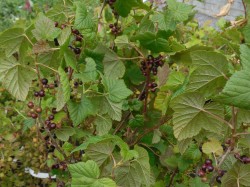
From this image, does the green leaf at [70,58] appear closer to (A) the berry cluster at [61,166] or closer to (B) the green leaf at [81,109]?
(B) the green leaf at [81,109]

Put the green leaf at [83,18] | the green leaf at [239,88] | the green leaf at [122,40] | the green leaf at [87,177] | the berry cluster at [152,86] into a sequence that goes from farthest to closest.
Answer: the berry cluster at [152,86] → the green leaf at [122,40] → the green leaf at [83,18] → the green leaf at [87,177] → the green leaf at [239,88]

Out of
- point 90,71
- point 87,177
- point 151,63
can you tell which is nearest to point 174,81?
point 151,63

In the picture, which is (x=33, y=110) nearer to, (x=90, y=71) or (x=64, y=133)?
(x=64, y=133)

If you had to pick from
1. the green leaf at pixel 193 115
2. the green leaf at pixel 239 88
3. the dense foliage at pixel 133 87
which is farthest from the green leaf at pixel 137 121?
the green leaf at pixel 239 88

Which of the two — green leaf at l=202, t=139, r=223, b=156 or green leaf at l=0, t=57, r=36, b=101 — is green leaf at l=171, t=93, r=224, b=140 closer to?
green leaf at l=202, t=139, r=223, b=156

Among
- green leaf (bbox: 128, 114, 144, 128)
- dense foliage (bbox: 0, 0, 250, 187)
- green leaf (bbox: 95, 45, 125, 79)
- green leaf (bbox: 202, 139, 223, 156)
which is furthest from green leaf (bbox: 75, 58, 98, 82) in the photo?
green leaf (bbox: 202, 139, 223, 156)

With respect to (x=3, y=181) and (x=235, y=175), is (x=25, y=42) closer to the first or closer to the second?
(x=235, y=175)

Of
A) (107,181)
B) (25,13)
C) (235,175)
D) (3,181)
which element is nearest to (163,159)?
(235,175)
